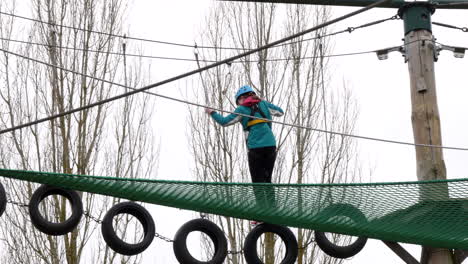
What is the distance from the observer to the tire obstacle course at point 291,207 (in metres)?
4.75

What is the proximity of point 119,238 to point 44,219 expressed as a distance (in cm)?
42

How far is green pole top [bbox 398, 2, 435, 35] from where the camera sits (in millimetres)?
5770

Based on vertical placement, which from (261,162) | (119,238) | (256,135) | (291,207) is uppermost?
(256,135)

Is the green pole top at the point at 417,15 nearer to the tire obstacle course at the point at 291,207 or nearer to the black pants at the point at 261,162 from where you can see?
the black pants at the point at 261,162

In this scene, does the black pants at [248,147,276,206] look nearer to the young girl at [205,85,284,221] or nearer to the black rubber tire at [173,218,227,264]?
the young girl at [205,85,284,221]

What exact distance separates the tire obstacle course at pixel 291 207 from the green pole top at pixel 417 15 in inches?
50.2

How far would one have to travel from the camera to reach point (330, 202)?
499cm

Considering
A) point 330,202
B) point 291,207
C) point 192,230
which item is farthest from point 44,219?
point 330,202

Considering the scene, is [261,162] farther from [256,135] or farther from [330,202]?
[330,202]

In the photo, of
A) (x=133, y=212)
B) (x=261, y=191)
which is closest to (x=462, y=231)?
(x=261, y=191)

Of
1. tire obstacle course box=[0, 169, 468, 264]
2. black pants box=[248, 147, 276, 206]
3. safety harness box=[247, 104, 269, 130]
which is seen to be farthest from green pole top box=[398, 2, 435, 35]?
tire obstacle course box=[0, 169, 468, 264]

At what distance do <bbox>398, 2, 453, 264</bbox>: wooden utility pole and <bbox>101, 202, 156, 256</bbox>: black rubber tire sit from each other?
166 centimetres

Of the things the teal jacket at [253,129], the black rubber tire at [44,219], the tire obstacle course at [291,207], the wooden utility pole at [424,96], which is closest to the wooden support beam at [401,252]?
the wooden utility pole at [424,96]

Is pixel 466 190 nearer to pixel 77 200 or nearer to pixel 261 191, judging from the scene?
pixel 261 191
